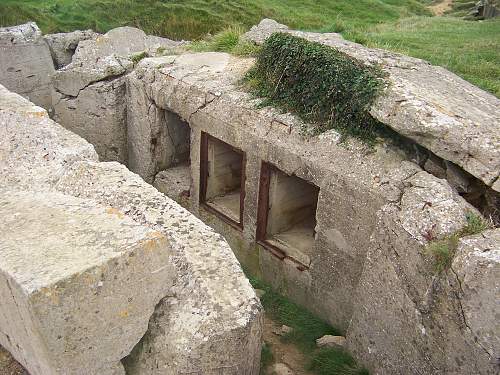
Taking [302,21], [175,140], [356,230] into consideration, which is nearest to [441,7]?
[302,21]

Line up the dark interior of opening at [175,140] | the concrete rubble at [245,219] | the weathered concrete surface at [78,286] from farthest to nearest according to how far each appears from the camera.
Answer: the dark interior of opening at [175,140], the concrete rubble at [245,219], the weathered concrete surface at [78,286]

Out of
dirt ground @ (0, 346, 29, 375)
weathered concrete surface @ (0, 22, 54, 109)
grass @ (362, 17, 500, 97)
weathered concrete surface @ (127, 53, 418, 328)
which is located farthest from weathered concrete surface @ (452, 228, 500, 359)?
Answer: weathered concrete surface @ (0, 22, 54, 109)

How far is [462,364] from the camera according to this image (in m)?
3.90

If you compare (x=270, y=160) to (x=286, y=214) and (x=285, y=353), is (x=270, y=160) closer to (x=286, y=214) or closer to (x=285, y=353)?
(x=286, y=214)

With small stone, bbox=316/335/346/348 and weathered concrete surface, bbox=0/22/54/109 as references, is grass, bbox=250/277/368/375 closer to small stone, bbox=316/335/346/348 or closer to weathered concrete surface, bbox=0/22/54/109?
small stone, bbox=316/335/346/348

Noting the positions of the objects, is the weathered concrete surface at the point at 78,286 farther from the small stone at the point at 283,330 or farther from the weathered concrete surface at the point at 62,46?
the weathered concrete surface at the point at 62,46

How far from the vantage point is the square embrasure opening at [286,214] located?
5824mm

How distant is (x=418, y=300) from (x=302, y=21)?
12.0 meters

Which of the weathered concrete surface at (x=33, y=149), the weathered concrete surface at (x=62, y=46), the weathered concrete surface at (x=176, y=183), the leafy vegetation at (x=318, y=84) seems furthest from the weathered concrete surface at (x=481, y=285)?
the weathered concrete surface at (x=62, y=46)

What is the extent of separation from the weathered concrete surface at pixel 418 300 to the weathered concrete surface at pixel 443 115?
0.97 ft

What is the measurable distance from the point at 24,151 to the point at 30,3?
990cm

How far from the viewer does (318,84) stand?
5.48 meters

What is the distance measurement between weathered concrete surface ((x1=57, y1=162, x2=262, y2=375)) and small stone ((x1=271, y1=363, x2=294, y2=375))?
124 centimetres

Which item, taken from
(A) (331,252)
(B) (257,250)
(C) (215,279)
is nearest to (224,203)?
(B) (257,250)
